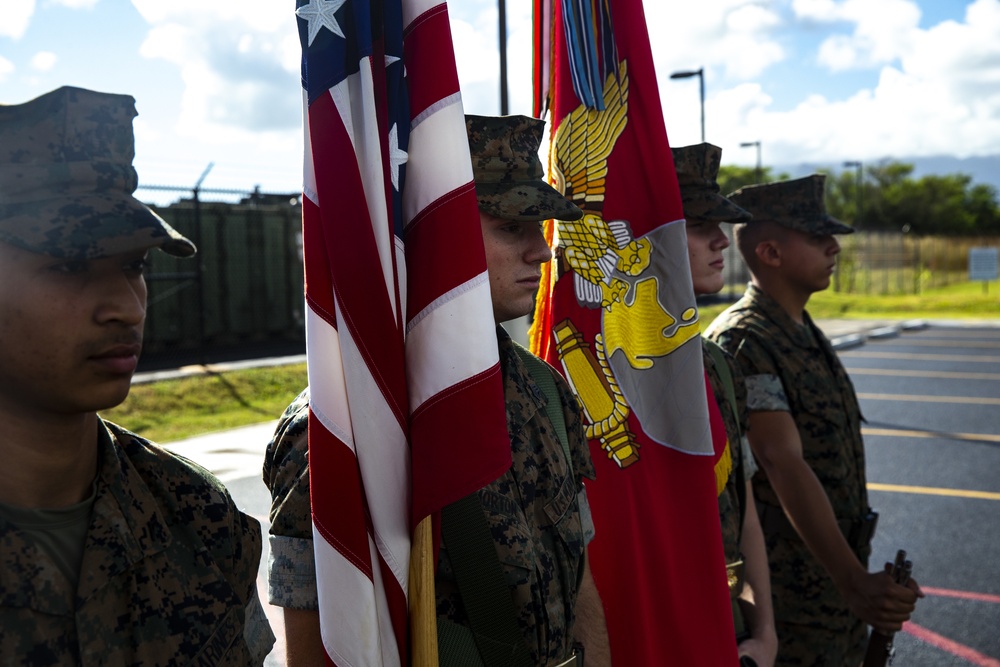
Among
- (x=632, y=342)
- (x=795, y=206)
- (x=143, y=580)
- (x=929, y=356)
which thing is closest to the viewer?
(x=143, y=580)

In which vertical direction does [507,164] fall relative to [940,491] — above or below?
above

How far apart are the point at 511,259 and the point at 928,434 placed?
Answer: 8.50 meters

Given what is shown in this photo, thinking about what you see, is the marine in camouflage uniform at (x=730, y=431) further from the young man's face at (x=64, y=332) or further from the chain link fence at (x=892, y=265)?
the chain link fence at (x=892, y=265)

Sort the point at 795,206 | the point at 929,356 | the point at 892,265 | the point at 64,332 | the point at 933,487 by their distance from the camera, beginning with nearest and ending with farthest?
the point at 64,332, the point at 795,206, the point at 933,487, the point at 929,356, the point at 892,265

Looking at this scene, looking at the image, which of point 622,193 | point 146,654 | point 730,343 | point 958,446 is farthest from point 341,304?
point 958,446

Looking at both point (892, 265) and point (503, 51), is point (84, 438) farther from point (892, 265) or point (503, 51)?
point (892, 265)

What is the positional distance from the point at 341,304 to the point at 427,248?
21 centimetres

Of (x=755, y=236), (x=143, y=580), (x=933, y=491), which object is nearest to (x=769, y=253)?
(x=755, y=236)

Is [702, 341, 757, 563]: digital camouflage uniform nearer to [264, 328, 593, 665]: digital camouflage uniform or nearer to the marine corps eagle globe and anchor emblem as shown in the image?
the marine corps eagle globe and anchor emblem

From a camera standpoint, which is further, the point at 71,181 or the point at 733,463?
the point at 733,463

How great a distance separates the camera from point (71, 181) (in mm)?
1294

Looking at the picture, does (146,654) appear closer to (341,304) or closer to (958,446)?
(341,304)

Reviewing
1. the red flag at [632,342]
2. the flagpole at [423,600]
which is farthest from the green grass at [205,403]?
the flagpole at [423,600]

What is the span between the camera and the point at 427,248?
1.77 m
